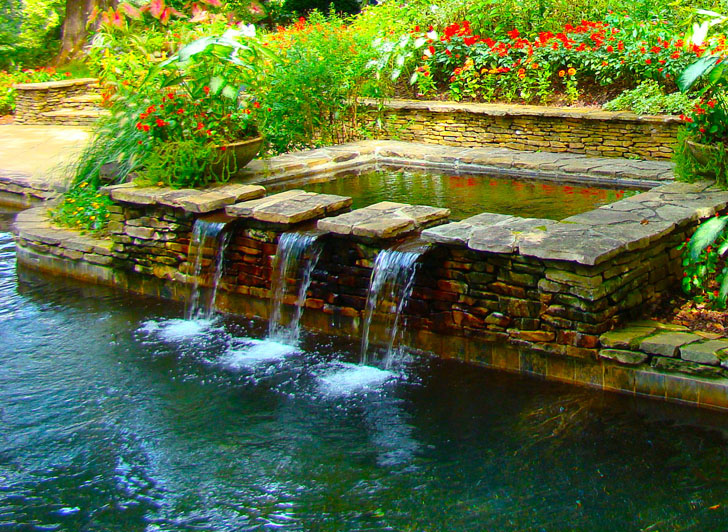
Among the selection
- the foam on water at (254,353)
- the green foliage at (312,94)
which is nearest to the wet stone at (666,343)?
the foam on water at (254,353)

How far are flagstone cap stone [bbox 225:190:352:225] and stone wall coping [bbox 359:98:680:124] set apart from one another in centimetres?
302

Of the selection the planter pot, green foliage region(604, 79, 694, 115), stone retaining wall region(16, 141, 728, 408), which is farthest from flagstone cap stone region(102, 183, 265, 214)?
green foliage region(604, 79, 694, 115)

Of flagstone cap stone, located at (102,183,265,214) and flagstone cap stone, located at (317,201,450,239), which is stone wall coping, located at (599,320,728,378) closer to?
flagstone cap stone, located at (317,201,450,239)

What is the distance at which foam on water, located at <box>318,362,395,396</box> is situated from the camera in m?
4.50

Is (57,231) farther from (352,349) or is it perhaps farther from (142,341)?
Result: (352,349)

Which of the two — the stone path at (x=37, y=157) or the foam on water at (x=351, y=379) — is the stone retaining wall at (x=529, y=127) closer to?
the stone path at (x=37, y=157)

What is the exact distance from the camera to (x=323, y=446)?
12.8 ft

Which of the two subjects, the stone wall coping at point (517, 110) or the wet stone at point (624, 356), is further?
the stone wall coping at point (517, 110)

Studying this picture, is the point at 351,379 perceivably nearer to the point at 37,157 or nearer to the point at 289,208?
the point at 289,208

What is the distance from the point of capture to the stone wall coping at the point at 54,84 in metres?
13.5

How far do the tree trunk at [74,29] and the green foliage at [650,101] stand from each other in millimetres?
11786

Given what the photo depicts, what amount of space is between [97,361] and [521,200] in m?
3.35

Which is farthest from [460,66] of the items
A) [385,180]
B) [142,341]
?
[142,341]

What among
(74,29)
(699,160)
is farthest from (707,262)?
(74,29)
